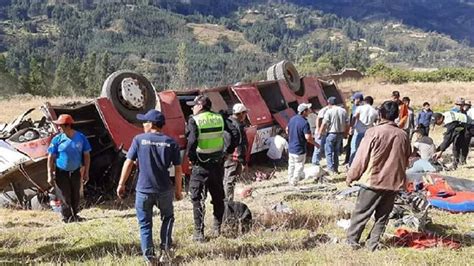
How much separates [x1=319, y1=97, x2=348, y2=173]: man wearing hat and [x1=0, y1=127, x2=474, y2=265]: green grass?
2433mm

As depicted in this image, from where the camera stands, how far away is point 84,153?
6.55 meters

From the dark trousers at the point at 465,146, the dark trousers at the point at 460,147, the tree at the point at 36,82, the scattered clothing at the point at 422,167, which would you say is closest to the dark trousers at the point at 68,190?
the scattered clothing at the point at 422,167

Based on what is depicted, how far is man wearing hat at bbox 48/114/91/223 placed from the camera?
252 inches

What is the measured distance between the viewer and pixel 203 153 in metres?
5.30

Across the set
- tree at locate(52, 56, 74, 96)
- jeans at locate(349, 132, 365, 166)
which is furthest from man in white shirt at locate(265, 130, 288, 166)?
tree at locate(52, 56, 74, 96)

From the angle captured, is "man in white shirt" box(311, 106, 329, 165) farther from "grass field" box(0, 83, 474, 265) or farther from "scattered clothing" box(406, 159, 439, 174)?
"grass field" box(0, 83, 474, 265)

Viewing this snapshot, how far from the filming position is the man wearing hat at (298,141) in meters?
8.41

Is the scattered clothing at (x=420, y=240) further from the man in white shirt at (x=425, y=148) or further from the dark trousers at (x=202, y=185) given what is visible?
the man in white shirt at (x=425, y=148)

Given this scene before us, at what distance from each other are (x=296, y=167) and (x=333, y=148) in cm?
135

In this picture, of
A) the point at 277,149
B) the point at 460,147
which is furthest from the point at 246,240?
the point at 460,147

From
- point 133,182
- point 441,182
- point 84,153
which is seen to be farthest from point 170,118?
point 441,182

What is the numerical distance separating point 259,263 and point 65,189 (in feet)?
9.66

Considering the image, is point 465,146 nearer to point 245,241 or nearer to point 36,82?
point 245,241

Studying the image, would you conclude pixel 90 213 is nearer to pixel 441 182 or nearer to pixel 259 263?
pixel 259 263
